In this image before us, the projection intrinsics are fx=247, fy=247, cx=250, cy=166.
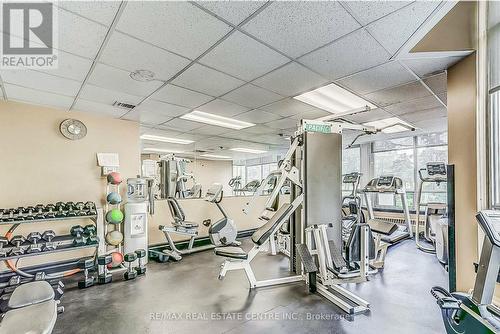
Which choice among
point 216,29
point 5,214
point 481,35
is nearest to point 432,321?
point 481,35

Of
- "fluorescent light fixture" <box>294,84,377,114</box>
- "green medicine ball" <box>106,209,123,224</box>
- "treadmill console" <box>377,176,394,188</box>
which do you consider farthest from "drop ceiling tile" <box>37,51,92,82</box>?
"treadmill console" <box>377,176,394,188</box>

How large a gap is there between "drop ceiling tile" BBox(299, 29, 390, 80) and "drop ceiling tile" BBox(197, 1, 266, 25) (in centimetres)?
91

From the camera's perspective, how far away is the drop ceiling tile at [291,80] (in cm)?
290

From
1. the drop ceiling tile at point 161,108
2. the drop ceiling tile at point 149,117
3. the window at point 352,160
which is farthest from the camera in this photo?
the window at point 352,160

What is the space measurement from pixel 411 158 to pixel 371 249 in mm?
4982

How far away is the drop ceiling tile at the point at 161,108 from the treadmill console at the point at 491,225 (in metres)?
3.93

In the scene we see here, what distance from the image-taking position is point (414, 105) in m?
4.25

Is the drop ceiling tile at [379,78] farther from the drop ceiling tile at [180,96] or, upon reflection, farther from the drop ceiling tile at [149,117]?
the drop ceiling tile at [149,117]

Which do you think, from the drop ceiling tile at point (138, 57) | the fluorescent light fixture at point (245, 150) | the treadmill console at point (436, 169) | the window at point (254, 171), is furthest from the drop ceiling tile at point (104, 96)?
the window at point (254, 171)

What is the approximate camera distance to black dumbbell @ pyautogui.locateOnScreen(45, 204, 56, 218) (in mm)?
3465

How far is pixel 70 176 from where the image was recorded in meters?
4.14

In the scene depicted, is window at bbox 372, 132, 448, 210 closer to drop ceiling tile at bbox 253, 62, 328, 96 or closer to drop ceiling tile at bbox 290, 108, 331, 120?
drop ceiling tile at bbox 290, 108, 331, 120

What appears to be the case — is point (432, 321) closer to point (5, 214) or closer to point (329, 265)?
point (329, 265)

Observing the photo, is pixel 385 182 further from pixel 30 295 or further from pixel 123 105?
pixel 30 295
